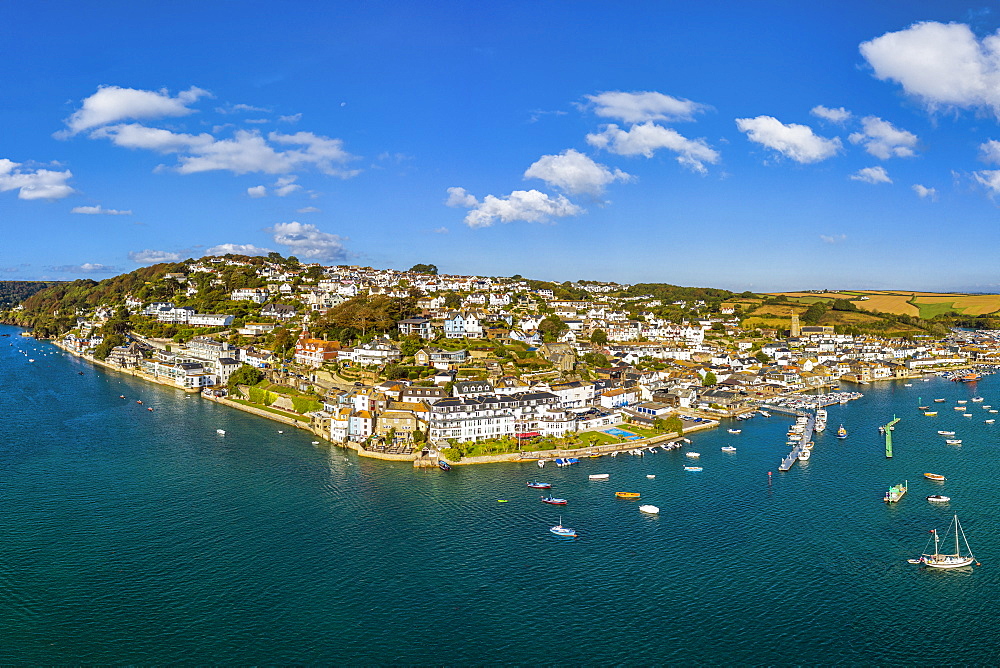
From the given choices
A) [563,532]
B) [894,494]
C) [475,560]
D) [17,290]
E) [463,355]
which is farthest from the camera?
[17,290]

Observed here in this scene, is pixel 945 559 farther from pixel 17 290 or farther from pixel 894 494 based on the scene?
pixel 17 290

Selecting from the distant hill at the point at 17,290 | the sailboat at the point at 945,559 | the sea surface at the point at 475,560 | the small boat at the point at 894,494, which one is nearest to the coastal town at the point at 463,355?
the sea surface at the point at 475,560

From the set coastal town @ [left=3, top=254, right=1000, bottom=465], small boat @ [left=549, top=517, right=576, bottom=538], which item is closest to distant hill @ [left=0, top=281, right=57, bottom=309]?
coastal town @ [left=3, top=254, right=1000, bottom=465]

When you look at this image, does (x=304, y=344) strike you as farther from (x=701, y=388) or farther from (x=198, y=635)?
(x=198, y=635)

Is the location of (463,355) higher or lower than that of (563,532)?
higher

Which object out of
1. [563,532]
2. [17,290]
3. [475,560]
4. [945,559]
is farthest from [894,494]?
[17,290]

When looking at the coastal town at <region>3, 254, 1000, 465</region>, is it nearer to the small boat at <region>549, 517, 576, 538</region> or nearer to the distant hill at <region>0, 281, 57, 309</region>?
the small boat at <region>549, 517, 576, 538</region>

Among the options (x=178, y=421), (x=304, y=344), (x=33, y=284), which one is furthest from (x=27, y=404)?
(x=33, y=284)

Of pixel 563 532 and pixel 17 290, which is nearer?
pixel 563 532
